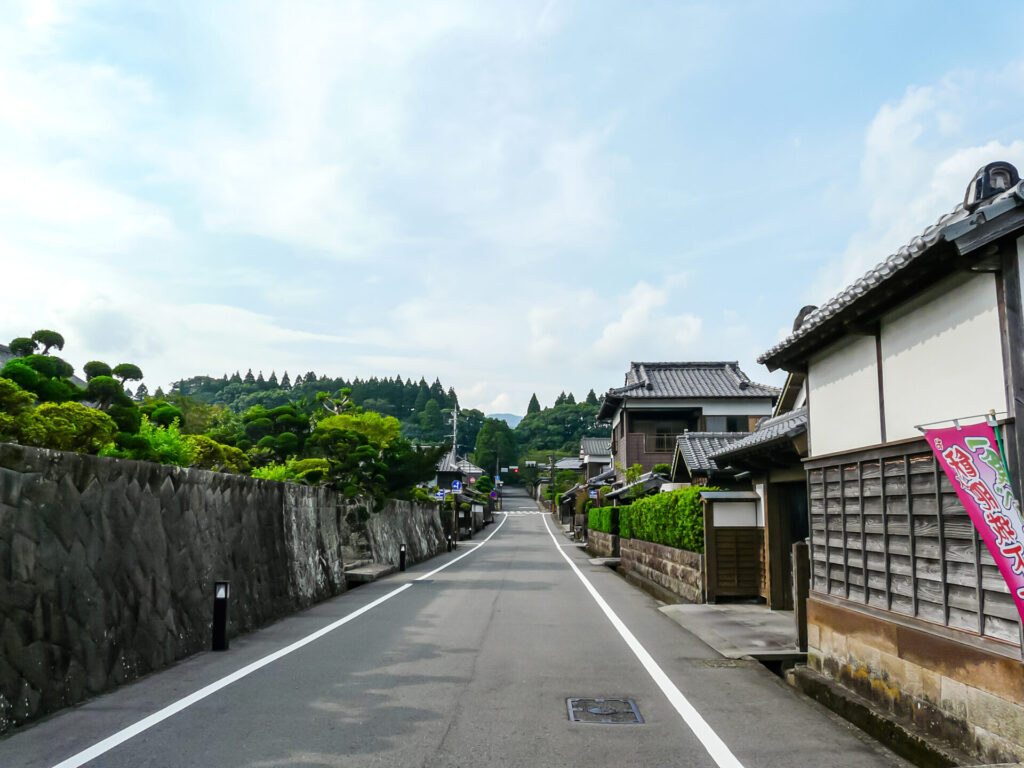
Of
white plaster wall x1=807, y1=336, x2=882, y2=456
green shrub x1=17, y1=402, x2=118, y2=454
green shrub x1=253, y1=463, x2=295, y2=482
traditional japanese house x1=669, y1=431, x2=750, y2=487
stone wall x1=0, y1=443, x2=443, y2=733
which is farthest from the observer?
green shrub x1=253, y1=463, x2=295, y2=482

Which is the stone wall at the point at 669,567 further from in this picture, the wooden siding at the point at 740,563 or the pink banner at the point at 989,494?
the pink banner at the point at 989,494

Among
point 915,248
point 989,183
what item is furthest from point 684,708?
point 989,183

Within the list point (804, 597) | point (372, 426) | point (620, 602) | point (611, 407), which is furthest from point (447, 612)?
point (611, 407)

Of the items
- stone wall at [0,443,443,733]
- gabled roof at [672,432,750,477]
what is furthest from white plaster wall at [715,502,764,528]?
stone wall at [0,443,443,733]

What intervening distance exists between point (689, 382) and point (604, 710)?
4129 cm

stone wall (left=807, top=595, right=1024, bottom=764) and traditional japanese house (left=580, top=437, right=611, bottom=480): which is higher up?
traditional japanese house (left=580, top=437, right=611, bottom=480)

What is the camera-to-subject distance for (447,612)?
1367 centimetres

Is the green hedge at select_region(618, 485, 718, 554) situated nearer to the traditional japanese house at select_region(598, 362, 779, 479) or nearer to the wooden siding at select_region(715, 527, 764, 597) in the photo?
the wooden siding at select_region(715, 527, 764, 597)

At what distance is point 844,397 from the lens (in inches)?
323

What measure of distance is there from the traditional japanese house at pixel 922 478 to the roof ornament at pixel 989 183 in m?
0.01

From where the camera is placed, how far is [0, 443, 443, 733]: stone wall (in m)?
6.20

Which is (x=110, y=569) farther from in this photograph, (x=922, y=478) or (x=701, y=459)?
(x=701, y=459)

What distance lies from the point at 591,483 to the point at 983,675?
56797mm

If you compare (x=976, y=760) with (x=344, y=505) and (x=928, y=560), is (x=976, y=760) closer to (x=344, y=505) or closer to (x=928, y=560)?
(x=928, y=560)
